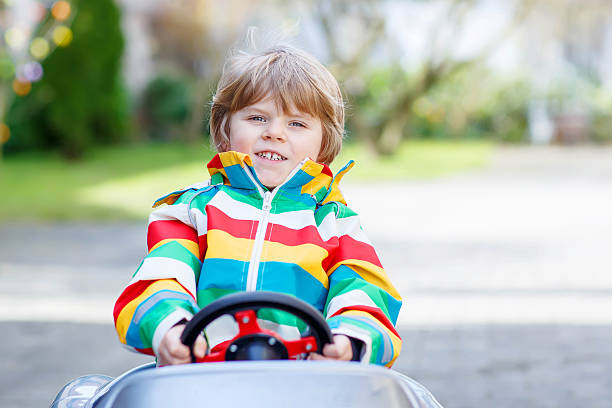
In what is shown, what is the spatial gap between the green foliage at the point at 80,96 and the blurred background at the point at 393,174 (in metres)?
0.04

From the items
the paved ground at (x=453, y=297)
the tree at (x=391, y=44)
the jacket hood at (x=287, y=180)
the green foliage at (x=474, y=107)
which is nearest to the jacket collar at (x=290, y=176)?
the jacket hood at (x=287, y=180)

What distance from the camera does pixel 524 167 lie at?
1614 cm

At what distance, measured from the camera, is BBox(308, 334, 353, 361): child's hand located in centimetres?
175

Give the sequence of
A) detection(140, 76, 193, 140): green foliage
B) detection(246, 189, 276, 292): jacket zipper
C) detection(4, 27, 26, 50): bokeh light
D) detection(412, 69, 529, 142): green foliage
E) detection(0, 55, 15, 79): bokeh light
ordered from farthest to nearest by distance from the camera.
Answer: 1. detection(412, 69, 529, 142): green foliage
2. detection(140, 76, 193, 140): green foliage
3. detection(0, 55, 15, 79): bokeh light
4. detection(4, 27, 26, 50): bokeh light
5. detection(246, 189, 276, 292): jacket zipper

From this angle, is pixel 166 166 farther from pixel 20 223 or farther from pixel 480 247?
pixel 480 247

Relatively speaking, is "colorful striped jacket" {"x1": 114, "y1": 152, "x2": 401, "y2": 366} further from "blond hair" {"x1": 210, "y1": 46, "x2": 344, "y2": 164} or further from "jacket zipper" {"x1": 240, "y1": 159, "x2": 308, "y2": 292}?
"blond hair" {"x1": 210, "y1": 46, "x2": 344, "y2": 164}

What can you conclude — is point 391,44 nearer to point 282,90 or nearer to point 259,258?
point 282,90

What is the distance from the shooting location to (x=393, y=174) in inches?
562

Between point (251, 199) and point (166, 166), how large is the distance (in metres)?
12.4

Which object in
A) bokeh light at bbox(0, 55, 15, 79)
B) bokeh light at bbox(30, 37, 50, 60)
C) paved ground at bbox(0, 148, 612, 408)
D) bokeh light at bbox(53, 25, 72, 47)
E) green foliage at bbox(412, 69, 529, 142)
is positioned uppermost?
bokeh light at bbox(53, 25, 72, 47)

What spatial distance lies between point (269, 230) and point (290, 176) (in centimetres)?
16

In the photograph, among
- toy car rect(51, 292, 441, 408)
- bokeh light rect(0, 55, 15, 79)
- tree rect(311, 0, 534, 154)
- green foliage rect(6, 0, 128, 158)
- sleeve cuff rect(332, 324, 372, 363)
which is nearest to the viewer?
toy car rect(51, 292, 441, 408)

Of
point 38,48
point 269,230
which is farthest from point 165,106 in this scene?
point 269,230

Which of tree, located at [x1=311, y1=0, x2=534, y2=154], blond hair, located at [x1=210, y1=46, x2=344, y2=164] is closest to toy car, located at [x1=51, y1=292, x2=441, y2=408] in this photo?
blond hair, located at [x1=210, y1=46, x2=344, y2=164]
